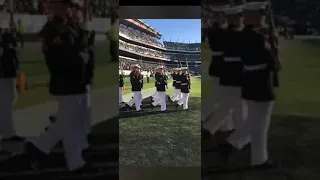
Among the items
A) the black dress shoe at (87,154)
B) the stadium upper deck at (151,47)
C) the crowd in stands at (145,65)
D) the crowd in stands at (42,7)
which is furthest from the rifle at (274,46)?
the crowd in stands at (145,65)

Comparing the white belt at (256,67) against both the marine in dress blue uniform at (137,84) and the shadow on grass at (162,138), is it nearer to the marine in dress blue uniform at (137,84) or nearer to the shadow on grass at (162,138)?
the shadow on grass at (162,138)

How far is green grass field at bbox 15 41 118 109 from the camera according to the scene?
303 centimetres

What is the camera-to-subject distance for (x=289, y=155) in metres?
3.01

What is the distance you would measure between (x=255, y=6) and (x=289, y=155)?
4.32 ft

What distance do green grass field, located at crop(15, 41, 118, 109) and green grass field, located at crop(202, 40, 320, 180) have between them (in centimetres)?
86

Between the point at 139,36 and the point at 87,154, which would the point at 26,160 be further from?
the point at 139,36

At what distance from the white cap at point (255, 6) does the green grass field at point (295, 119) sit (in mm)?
345

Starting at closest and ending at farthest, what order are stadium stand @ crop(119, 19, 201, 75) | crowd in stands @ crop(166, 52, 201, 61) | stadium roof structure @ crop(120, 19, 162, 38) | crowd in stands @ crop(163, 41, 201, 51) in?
1. stadium roof structure @ crop(120, 19, 162, 38)
2. stadium stand @ crop(119, 19, 201, 75)
3. crowd in stands @ crop(163, 41, 201, 51)
4. crowd in stands @ crop(166, 52, 201, 61)

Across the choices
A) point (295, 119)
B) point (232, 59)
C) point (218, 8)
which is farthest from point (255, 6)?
point (295, 119)

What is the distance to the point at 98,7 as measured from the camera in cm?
300

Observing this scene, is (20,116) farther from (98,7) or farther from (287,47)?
(287,47)

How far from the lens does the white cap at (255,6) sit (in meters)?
2.96

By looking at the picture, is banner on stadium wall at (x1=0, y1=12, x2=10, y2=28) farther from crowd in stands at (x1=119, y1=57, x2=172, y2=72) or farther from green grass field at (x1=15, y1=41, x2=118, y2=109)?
crowd in stands at (x1=119, y1=57, x2=172, y2=72)

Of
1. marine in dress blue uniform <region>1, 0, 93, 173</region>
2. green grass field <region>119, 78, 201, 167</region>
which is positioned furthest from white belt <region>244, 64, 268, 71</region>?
green grass field <region>119, 78, 201, 167</region>
